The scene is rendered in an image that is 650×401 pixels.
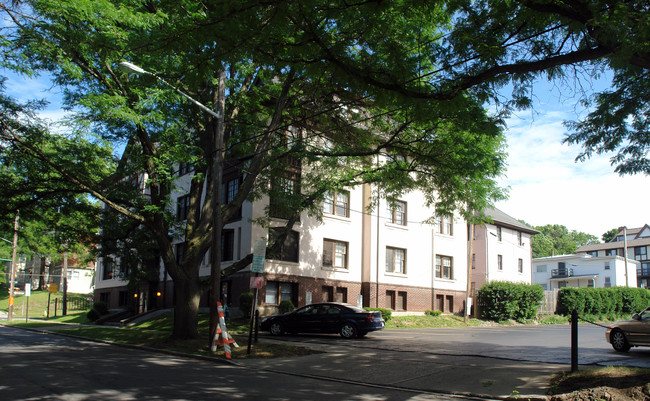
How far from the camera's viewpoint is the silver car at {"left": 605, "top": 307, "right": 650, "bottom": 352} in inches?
523

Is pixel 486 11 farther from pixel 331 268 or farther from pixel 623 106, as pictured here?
pixel 331 268

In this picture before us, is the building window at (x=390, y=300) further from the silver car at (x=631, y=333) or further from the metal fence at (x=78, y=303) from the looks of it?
the metal fence at (x=78, y=303)

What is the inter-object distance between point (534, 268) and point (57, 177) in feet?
221

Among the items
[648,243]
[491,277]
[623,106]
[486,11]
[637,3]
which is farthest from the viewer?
[648,243]

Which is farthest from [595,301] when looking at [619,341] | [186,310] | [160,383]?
[160,383]

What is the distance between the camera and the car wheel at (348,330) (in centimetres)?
2009

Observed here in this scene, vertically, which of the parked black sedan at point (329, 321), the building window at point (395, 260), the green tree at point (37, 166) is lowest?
the parked black sedan at point (329, 321)

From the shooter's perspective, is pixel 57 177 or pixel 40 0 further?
pixel 57 177

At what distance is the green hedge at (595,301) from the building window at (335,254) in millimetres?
22575

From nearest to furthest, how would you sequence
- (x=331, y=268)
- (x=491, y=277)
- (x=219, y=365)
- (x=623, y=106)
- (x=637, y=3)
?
(x=637, y=3) < (x=623, y=106) < (x=219, y=365) < (x=331, y=268) < (x=491, y=277)

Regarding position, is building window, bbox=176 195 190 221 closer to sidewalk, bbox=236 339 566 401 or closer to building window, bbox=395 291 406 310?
building window, bbox=395 291 406 310

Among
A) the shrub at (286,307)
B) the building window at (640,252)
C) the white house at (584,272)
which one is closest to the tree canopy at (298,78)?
the shrub at (286,307)

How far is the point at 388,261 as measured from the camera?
33.3m

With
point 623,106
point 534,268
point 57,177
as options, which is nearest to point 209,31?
point 623,106
